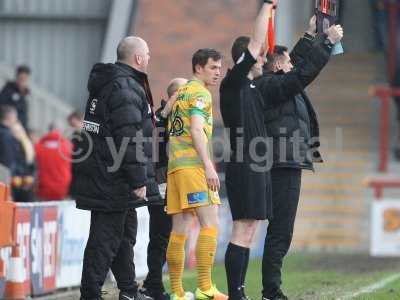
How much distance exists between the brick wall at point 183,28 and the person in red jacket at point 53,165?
226 inches

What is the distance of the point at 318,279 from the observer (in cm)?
1505

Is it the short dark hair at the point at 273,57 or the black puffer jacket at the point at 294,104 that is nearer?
the black puffer jacket at the point at 294,104

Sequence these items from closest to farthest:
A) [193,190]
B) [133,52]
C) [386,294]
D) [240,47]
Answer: [240,47] → [193,190] → [133,52] → [386,294]

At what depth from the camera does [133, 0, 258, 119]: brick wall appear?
84.1ft

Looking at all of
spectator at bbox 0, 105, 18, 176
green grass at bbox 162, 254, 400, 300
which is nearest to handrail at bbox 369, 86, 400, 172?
green grass at bbox 162, 254, 400, 300

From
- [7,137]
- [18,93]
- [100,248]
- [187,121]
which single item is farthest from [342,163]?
[100,248]

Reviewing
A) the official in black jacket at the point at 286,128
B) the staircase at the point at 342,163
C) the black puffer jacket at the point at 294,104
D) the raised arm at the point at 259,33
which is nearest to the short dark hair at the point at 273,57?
the official in black jacket at the point at 286,128

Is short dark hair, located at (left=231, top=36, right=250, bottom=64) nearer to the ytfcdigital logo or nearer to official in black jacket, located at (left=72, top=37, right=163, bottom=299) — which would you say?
the ytfcdigital logo

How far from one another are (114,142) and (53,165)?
9.45m

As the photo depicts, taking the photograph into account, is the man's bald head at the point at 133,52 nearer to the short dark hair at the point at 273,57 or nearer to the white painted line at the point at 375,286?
the short dark hair at the point at 273,57

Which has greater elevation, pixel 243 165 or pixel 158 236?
pixel 243 165

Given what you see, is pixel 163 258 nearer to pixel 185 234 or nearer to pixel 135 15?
pixel 185 234

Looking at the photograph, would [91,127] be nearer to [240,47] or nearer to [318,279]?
[240,47]

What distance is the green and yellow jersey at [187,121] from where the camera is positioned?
1059 centimetres
